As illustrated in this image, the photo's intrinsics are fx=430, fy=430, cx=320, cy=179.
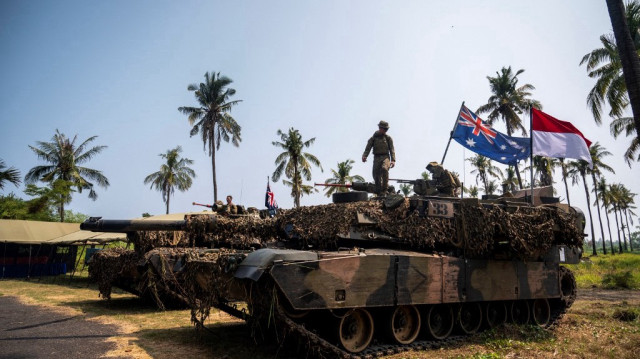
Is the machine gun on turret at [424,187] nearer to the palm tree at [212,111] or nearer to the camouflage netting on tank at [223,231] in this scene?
the camouflage netting on tank at [223,231]

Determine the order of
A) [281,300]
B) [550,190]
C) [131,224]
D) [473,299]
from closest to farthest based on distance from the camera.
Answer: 1. [281,300]
2. [473,299]
3. [550,190]
4. [131,224]

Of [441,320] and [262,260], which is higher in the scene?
[262,260]

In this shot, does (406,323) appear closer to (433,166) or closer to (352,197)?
(352,197)

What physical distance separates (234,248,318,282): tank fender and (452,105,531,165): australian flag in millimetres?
7370

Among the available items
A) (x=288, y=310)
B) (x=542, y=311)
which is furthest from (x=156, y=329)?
(x=542, y=311)

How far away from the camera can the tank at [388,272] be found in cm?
603

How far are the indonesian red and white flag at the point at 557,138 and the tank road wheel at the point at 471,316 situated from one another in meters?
4.09

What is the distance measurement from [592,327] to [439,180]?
4.49m

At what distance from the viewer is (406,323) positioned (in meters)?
7.44

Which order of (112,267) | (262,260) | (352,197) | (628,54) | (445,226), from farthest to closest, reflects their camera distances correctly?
(112,267), (352,197), (628,54), (445,226), (262,260)

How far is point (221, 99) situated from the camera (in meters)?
34.7

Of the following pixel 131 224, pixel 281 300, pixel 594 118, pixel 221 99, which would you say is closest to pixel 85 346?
pixel 281 300

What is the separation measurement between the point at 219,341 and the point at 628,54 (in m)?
9.41

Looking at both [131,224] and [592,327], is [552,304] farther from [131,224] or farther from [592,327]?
[131,224]
